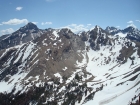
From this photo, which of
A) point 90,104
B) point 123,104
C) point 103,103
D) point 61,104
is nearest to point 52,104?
point 61,104

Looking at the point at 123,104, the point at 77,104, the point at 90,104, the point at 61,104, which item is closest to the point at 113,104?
the point at 123,104

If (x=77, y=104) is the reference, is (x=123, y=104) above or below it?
above

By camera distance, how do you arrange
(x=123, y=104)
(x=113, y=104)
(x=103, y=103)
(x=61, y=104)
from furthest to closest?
1. (x=61, y=104)
2. (x=103, y=103)
3. (x=113, y=104)
4. (x=123, y=104)

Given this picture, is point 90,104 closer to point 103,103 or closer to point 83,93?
point 103,103

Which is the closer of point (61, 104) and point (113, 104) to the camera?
point (113, 104)

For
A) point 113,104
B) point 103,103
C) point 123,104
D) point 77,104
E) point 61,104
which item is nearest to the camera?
point 123,104

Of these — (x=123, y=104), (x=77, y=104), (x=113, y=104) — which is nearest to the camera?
(x=123, y=104)

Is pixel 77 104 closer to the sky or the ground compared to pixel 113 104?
closer to the ground

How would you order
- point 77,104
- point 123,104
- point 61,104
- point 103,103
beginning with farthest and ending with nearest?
point 61,104
point 77,104
point 103,103
point 123,104

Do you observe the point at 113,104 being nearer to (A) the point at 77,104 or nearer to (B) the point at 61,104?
(A) the point at 77,104
